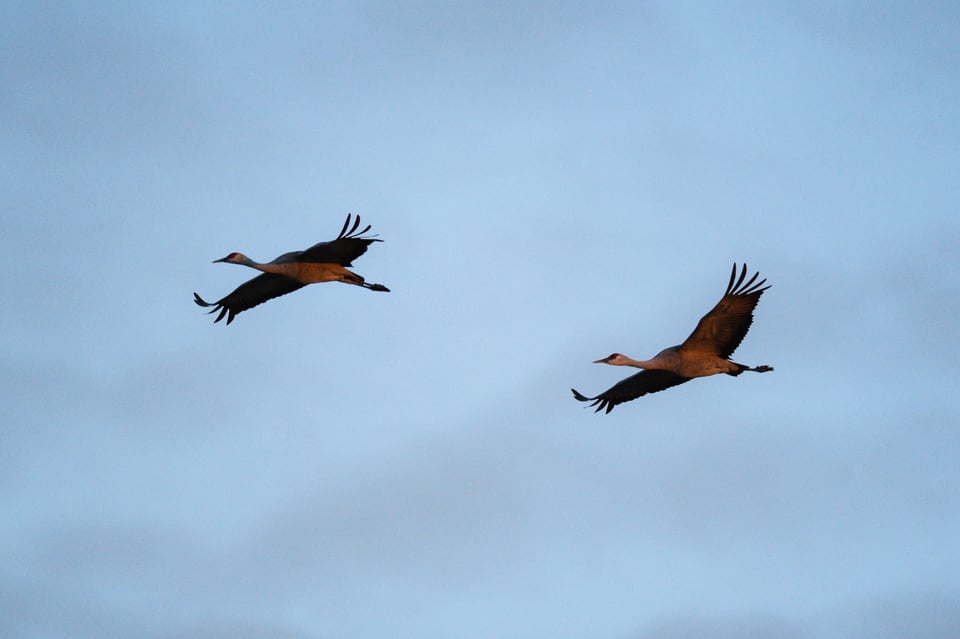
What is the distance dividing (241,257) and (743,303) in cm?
1015

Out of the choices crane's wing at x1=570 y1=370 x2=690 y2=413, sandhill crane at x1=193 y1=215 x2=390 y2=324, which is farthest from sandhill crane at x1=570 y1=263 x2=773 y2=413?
sandhill crane at x1=193 y1=215 x2=390 y2=324

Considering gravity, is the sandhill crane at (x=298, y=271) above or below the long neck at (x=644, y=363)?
above

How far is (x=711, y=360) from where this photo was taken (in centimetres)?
3338

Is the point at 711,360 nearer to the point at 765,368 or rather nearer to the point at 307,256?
the point at 765,368

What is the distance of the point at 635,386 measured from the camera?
115 feet

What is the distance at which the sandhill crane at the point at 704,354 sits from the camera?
32312 mm

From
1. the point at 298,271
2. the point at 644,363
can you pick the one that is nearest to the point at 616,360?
the point at 644,363

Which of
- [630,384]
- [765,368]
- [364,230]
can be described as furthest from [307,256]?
[765,368]

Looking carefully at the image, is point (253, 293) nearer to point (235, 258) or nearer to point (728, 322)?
point (235, 258)

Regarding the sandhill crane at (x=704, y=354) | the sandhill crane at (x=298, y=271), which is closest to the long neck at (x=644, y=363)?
the sandhill crane at (x=704, y=354)

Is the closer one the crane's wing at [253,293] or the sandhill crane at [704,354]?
the sandhill crane at [704,354]

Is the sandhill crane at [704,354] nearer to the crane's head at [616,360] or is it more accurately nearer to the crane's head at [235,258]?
the crane's head at [616,360]

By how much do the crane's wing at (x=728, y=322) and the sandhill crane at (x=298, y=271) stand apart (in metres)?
6.47

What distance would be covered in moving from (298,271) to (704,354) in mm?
8126
